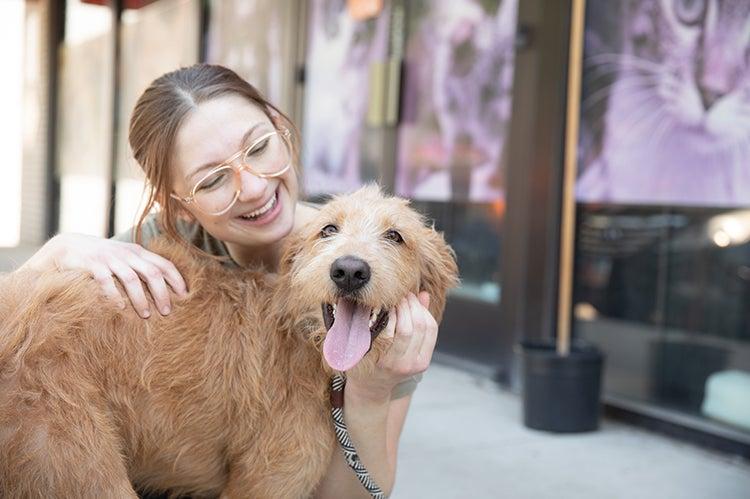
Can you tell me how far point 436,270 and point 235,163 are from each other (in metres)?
0.64

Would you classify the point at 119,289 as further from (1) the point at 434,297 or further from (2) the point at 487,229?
(2) the point at 487,229

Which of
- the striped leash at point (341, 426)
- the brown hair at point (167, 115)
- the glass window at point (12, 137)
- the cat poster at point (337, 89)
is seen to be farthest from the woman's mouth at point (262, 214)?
the glass window at point (12, 137)

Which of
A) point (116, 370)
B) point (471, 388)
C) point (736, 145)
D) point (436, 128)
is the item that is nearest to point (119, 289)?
point (116, 370)

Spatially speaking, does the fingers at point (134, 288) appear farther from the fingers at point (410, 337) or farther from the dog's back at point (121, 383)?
the fingers at point (410, 337)

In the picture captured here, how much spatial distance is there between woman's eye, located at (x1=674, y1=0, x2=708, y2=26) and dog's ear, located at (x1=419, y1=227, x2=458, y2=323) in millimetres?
2809

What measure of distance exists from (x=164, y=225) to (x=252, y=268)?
0.33m

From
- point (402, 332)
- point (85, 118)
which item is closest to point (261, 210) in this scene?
point (402, 332)

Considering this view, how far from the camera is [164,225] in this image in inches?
Answer: 97.0

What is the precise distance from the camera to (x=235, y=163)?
2.25m

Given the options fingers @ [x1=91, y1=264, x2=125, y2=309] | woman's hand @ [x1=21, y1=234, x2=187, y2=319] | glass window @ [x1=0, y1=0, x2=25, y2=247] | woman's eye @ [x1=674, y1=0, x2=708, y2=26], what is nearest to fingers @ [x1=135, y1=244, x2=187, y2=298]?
woman's hand @ [x1=21, y1=234, x2=187, y2=319]

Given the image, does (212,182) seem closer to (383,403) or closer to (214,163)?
(214,163)

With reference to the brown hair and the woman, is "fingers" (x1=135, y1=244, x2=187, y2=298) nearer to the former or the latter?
the woman

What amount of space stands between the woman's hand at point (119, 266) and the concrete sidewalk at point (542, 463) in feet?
6.21

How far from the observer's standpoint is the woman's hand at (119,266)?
2010mm
